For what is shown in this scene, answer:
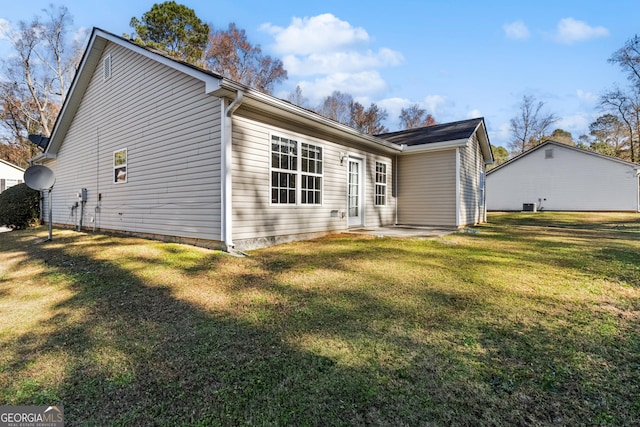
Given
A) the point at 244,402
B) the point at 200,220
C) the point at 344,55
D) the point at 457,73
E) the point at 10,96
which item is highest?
the point at 344,55

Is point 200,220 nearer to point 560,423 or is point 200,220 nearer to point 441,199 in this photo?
point 560,423

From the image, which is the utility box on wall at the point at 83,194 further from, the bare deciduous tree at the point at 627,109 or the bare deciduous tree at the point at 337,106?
the bare deciduous tree at the point at 627,109

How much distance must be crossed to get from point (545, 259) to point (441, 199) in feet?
16.8

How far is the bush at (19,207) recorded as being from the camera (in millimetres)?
11273

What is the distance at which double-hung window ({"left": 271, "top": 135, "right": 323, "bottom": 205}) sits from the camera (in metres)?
6.59

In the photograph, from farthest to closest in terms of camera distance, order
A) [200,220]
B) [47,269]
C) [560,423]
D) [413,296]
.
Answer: [200,220] → [47,269] → [413,296] → [560,423]

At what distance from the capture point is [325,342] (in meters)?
2.49

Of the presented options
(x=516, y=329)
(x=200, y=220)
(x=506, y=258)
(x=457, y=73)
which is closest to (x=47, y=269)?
(x=200, y=220)

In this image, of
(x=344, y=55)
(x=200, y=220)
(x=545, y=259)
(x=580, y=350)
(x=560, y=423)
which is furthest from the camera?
(x=344, y=55)

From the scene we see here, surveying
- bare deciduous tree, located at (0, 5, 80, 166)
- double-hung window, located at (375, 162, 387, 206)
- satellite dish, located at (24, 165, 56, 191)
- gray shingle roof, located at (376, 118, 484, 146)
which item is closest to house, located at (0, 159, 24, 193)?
bare deciduous tree, located at (0, 5, 80, 166)

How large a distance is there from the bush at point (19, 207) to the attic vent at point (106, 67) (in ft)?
21.5

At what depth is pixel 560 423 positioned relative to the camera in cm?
158

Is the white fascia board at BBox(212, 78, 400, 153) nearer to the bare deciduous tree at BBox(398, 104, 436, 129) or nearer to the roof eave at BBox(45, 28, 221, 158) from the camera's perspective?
the roof eave at BBox(45, 28, 221, 158)

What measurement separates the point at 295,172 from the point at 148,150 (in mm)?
3642
